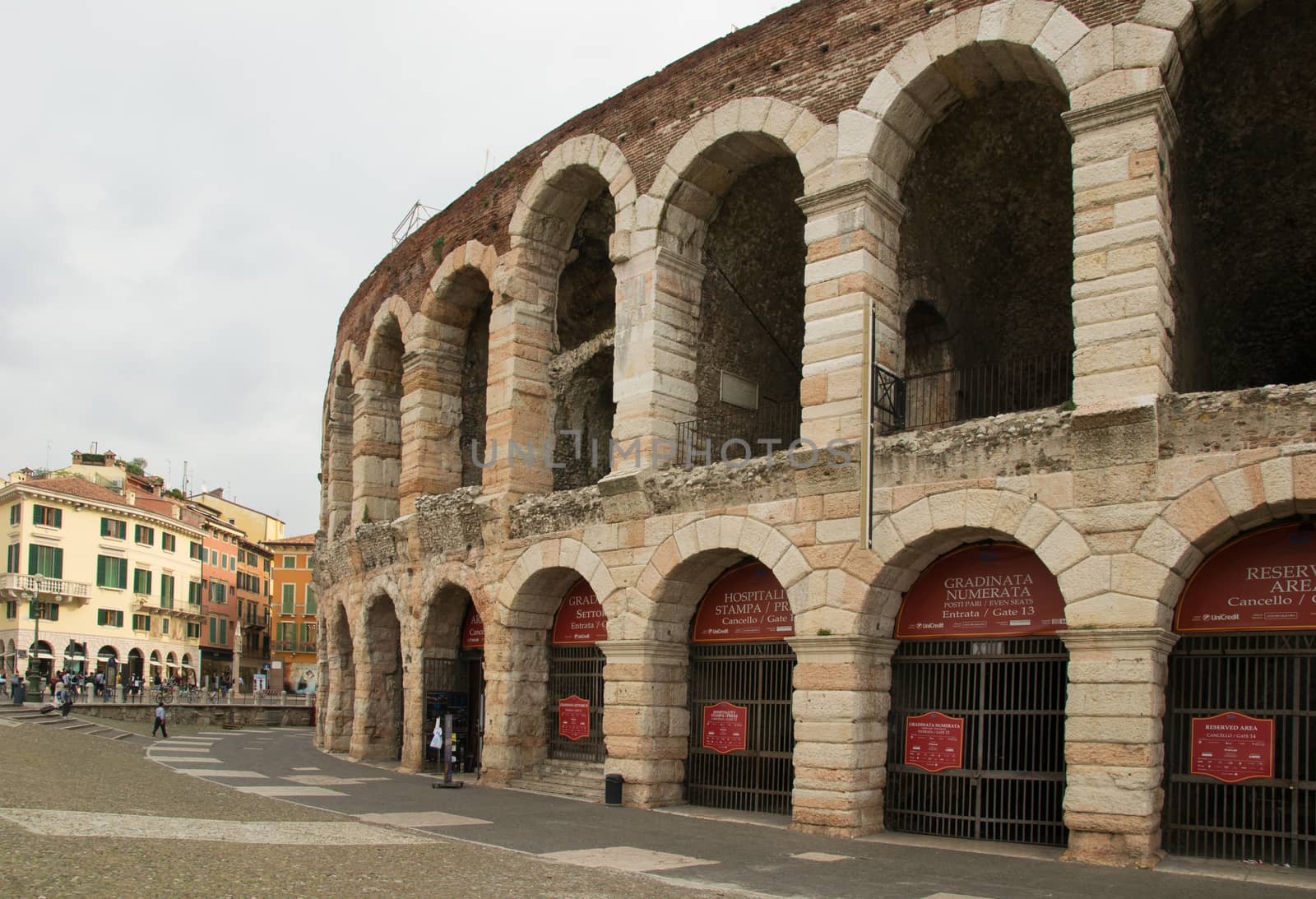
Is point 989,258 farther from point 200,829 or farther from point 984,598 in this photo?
point 200,829

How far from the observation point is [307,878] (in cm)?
803

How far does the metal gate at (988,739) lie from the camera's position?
39.1 ft

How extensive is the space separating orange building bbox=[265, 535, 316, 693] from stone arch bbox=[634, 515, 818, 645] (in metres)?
54.1

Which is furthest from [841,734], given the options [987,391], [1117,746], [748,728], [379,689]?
[379,689]

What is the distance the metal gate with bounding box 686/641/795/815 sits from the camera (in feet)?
46.0

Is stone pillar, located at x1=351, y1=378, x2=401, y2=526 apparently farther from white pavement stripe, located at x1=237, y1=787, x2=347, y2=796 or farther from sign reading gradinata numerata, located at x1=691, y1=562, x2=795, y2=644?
sign reading gradinata numerata, located at x1=691, y1=562, x2=795, y2=644

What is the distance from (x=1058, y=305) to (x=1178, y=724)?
6.47m

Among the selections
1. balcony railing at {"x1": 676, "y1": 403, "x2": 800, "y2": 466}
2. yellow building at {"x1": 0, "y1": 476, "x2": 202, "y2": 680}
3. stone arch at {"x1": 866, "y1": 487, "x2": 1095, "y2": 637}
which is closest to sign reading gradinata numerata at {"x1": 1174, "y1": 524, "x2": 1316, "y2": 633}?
stone arch at {"x1": 866, "y1": 487, "x2": 1095, "y2": 637}

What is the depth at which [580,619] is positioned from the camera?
16672 millimetres

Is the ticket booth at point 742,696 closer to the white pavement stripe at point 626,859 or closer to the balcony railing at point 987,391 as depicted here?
the balcony railing at point 987,391

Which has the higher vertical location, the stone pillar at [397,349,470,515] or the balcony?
the stone pillar at [397,349,470,515]

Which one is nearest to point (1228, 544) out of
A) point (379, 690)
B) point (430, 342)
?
point (430, 342)

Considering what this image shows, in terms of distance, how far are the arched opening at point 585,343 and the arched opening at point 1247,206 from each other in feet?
25.5

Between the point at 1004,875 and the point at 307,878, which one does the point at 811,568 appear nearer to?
the point at 1004,875
